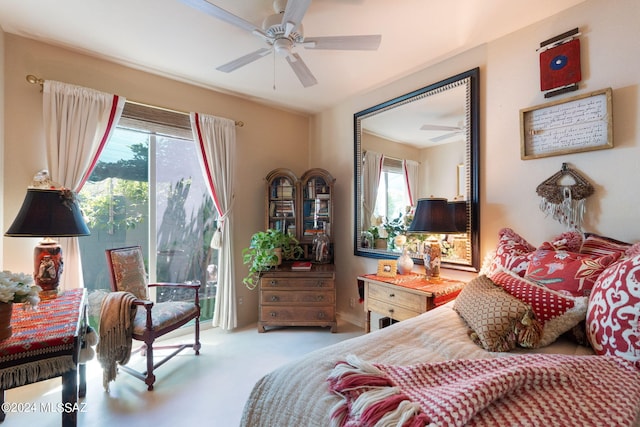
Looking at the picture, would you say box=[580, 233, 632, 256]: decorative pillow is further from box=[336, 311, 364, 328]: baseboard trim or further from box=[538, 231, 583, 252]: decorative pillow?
box=[336, 311, 364, 328]: baseboard trim

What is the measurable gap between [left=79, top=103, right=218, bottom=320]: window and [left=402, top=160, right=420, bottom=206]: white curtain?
216 cm

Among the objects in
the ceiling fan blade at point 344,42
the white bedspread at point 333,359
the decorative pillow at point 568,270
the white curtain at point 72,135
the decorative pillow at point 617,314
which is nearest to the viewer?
the white bedspread at point 333,359

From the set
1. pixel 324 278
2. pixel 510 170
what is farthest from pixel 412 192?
pixel 324 278

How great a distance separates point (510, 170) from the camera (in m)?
2.14

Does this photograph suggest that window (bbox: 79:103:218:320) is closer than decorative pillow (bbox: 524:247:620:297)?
No

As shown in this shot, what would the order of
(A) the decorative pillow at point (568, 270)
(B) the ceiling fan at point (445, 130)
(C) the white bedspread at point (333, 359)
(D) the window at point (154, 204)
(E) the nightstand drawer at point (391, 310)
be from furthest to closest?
(D) the window at point (154, 204) → (B) the ceiling fan at point (445, 130) → (E) the nightstand drawer at point (391, 310) → (A) the decorative pillow at point (568, 270) → (C) the white bedspread at point (333, 359)

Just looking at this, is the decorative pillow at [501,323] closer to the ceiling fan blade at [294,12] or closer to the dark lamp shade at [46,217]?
the ceiling fan blade at [294,12]

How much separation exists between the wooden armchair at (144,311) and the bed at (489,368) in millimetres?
1525

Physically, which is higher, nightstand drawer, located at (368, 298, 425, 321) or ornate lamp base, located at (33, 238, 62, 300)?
ornate lamp base, located at (33, 238, 62, 300)

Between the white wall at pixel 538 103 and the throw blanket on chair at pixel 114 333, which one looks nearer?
the white wall at pixel 538 103

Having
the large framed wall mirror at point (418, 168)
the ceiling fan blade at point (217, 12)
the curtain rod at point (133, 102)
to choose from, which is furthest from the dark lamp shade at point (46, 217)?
the large framed wall mirror at point (418, 168)

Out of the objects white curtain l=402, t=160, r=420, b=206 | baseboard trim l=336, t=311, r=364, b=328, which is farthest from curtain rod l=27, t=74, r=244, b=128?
baseboard trim l=336, t=311, r=364, b=328

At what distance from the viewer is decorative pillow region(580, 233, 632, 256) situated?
154 cm

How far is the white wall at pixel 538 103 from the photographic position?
167 centimetres
